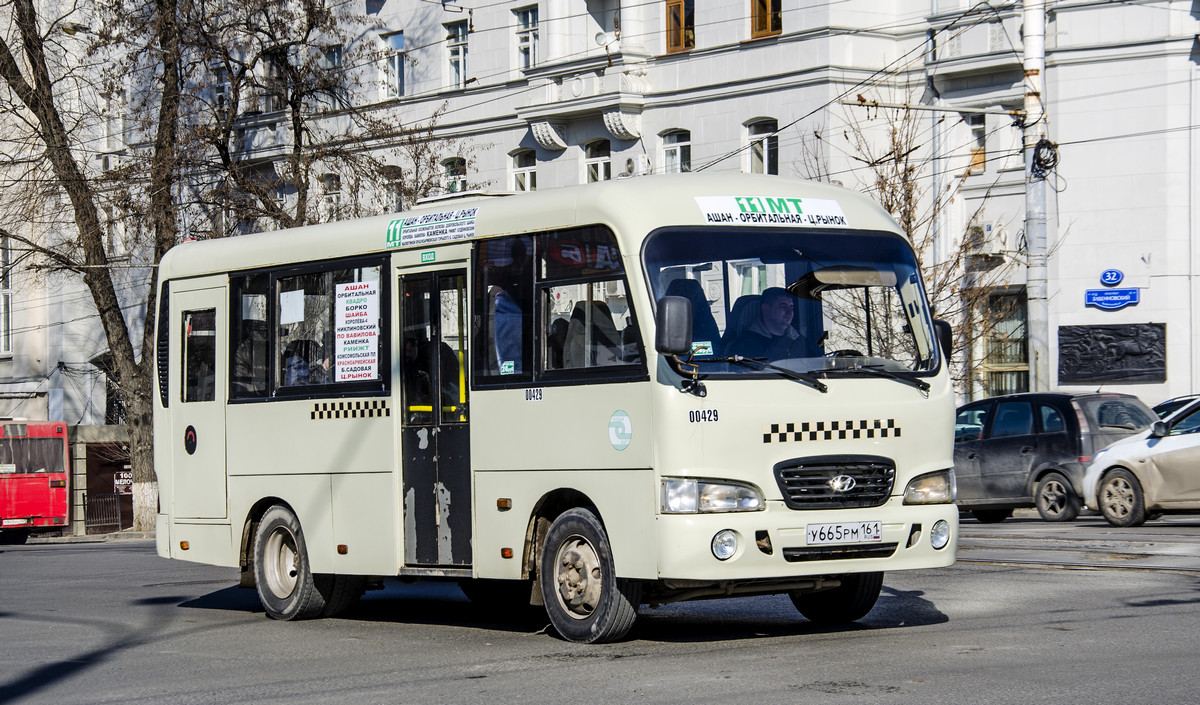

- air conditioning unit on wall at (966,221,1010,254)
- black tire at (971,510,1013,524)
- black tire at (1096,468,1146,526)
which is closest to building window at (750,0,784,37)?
air conditioning unit on wall at (966,221,1010,254)

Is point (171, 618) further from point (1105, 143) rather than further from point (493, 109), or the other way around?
point (493, 109)

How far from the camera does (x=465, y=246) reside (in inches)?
457

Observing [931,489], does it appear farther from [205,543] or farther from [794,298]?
[205,543]

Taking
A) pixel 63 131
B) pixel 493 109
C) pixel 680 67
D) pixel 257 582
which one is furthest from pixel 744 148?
pixel 257 582

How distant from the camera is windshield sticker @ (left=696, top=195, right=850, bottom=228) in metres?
10.5

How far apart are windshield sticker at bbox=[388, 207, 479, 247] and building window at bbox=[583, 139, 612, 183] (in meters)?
A: 28.6

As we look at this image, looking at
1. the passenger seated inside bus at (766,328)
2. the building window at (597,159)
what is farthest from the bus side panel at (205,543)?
the building window at (597,159)

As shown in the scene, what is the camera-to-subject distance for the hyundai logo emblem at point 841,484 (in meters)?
10.1

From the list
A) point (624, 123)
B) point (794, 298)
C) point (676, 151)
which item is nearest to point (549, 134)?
point (624, 123)

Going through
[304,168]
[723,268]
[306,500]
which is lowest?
[306,500]

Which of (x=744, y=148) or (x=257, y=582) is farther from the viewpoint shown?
(x=744, y=148)

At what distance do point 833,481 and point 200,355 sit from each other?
20.2 feet

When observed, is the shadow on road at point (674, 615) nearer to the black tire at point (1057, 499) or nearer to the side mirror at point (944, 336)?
the side mirror at point (944, 336)

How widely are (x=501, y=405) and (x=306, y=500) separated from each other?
246cm
